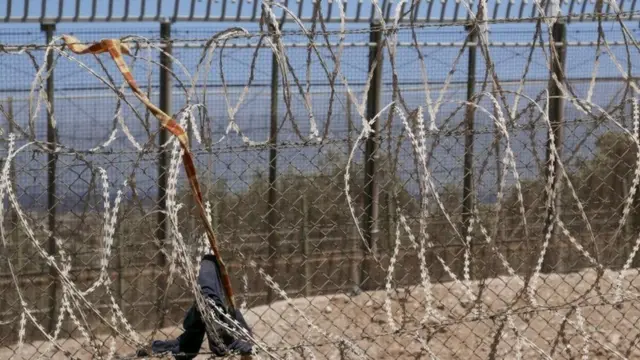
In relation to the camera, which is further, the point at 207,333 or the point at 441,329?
the point at 441,329

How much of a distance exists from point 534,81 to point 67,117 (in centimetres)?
298

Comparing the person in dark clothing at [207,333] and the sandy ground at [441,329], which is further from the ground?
the person in dark clothing at [207,333]

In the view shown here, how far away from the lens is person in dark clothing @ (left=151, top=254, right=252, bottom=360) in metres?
3.70

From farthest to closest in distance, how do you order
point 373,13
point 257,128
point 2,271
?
point 373,13 → point 257,128 → point 2,271

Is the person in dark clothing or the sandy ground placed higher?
the person in dark clothing

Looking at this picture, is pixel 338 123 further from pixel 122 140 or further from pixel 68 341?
pixel 68 341

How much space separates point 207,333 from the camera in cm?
371

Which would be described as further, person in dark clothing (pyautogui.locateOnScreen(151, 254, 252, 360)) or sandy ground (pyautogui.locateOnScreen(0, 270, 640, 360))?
sandy ground (pyautogui.locateOnScreen(0, 270, 640, 360))

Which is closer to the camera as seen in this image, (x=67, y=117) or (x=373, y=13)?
(x=67, y=117)

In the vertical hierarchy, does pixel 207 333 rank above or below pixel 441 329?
above

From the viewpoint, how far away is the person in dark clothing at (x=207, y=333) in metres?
3.70

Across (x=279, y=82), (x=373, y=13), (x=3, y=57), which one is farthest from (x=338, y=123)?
(x=3, y=57)

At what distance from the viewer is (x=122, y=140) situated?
6.36 m

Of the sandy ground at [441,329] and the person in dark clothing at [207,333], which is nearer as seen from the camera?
the person in dark clothing at [207,333]
